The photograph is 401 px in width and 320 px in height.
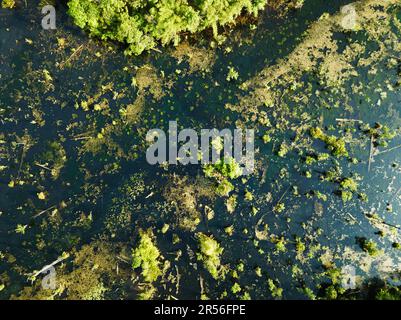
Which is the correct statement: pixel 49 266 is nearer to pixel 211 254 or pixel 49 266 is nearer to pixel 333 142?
pixel 211 254

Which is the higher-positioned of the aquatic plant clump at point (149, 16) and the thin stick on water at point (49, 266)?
the aquatic plant clump at point (149, 16)

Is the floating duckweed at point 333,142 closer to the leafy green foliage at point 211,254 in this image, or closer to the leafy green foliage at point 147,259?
the leafy green foliage at point 211,254

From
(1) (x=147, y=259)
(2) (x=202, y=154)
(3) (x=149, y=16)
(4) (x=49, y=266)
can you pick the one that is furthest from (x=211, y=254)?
(3) (x=149, y=16)

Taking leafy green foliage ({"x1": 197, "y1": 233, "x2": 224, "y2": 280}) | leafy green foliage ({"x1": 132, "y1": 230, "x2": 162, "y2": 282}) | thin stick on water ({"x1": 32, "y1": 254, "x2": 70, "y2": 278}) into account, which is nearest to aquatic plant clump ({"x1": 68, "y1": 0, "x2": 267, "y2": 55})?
Answer: leafy green foliage ({"x1": 132, "y1": 230, "x2": 162, "y2": 282})

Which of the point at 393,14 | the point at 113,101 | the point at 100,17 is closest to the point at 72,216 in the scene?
the point at 113,101

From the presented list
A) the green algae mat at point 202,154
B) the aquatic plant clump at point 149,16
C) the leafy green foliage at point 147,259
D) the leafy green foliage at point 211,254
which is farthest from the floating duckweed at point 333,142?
the leafy green foliage at point 147,259
